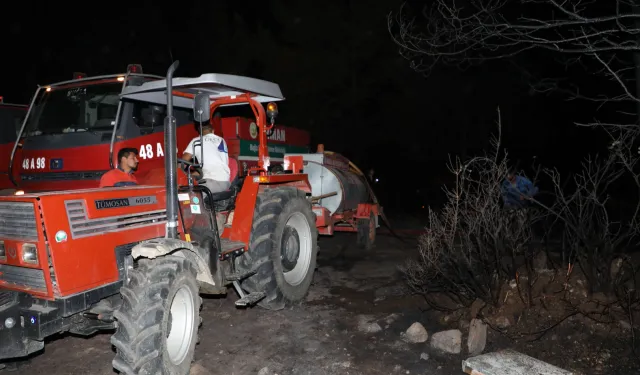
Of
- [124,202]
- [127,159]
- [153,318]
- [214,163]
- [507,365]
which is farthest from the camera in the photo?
[214,163]

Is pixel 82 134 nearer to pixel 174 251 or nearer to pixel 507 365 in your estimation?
pixel 174 251

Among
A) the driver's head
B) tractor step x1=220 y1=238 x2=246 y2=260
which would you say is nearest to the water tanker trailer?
tractor step x1=220 y1=238 x2=246 y2=260

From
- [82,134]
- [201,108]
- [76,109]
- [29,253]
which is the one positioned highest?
[76,109]

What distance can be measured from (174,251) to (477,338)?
3052 millimetres

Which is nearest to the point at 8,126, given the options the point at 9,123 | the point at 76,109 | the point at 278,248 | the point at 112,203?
the point at 9,123

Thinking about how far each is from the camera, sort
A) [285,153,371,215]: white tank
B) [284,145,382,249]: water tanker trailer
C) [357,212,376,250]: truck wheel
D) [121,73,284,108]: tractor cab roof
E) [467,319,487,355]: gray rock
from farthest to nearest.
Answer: [357,212,376,250]: truck wheel → [285,153,371,215]: white tank → [284,145,382,249]: water tanker trailer → [467,319,487,355]: gray rock → [121,73,284,108]: tractor cab roof

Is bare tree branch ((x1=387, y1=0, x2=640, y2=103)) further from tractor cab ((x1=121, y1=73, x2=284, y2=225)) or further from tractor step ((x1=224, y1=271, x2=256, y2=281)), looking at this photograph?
tractor step ((x1=224, y1=271, x2=256, y2=281))

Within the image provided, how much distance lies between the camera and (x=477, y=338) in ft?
15.5

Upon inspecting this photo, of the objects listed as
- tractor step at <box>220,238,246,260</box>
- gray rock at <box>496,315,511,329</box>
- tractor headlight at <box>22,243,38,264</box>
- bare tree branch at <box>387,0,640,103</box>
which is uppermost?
bare tree branch at <box>387,0,640,103</box>

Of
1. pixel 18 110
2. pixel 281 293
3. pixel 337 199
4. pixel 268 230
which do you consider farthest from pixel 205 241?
pixel 18 110

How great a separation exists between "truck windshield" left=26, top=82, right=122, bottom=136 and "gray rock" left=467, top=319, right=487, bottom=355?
4.74m

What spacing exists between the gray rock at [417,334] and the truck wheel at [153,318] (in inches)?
90.5

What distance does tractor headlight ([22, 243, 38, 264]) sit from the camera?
339 centimetres

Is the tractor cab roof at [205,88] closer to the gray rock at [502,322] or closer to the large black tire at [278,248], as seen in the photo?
the large black tire at [278,248]
